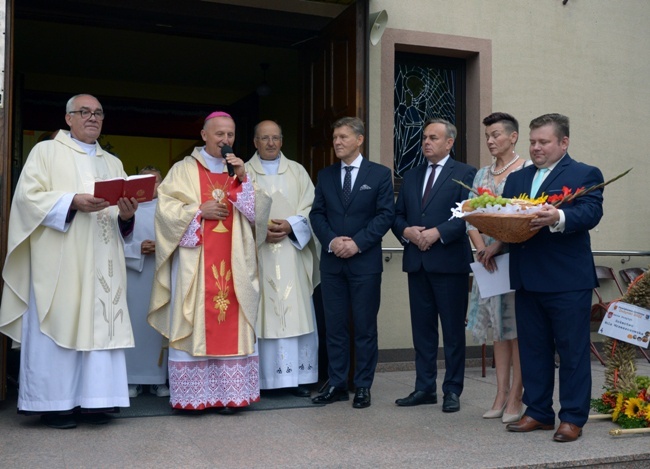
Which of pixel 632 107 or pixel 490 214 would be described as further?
pixel 632 107

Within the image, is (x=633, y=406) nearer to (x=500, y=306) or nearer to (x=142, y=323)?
(x=500, y=306)

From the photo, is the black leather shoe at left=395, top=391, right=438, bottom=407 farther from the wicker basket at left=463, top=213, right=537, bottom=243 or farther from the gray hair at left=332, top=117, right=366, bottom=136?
the gray hair at left=332, top=117, right=366, bottom=136

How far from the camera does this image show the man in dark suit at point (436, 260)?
5684mm

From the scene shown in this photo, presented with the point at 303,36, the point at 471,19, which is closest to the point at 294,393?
the point at 303,36

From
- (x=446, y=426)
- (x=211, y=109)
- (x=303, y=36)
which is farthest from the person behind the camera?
(x=211, y=109)

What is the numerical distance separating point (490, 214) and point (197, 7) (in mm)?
3681

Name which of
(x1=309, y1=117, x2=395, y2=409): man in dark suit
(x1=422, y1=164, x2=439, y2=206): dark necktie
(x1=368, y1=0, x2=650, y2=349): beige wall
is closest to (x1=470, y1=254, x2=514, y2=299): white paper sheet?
(x1=422, y1=164, x2=439, y2=206): dark necktie

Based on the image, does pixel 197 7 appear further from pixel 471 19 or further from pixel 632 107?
pixel 632 107

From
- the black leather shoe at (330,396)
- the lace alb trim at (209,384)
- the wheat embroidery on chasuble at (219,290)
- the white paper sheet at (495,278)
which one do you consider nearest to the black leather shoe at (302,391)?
the black leather shoe at (330,396)

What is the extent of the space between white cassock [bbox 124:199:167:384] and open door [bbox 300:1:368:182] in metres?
1.65

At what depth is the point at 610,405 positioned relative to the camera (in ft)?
17.7

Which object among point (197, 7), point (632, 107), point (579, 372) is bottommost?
point (579, 372)

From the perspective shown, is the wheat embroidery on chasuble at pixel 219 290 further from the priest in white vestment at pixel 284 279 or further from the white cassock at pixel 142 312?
the white cassock at pixel 142 312

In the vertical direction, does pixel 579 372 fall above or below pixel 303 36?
below
